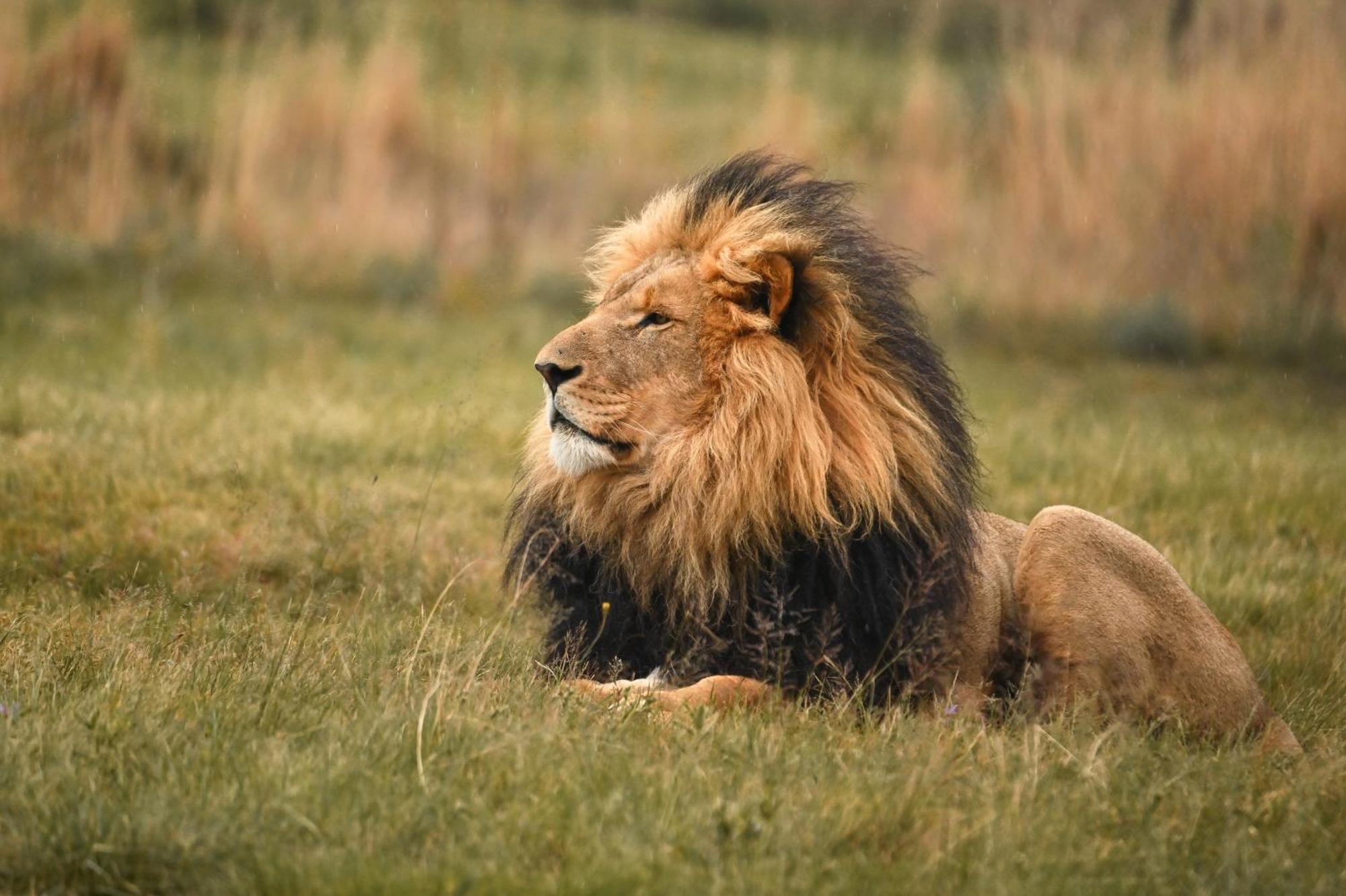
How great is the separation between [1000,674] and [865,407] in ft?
3.00

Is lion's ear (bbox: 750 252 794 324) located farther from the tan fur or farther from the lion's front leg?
the lion's front leg

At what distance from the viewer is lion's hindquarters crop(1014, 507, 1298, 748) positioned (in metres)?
4.40

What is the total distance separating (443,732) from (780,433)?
1.24m

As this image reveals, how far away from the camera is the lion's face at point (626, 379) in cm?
424

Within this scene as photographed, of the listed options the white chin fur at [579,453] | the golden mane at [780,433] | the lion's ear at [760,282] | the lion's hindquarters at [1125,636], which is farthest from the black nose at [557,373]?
the lion's hindquarters at [1125,636]

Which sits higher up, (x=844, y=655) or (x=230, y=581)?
(x=844, y=655)

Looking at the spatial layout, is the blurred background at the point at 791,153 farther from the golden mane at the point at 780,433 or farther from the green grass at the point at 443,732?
the golden mane at the point at 780,433

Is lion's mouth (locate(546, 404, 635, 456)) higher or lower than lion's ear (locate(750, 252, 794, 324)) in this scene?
lower

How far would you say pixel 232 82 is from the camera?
13.1 meters

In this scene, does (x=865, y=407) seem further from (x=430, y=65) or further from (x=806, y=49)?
(x=806, y=49)

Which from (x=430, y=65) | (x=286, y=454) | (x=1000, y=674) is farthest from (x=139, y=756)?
(x=430, y=65)

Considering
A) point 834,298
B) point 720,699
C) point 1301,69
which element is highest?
point 1301,69

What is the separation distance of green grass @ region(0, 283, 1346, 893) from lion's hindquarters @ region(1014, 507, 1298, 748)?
0.86ft

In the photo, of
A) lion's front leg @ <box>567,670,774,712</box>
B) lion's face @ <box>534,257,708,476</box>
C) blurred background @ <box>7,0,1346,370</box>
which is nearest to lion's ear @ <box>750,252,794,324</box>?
lion's face @ <box>534,257,708,476</box>
